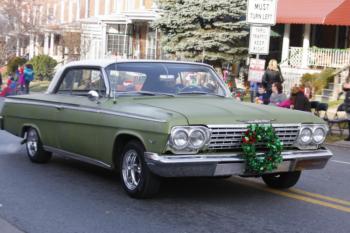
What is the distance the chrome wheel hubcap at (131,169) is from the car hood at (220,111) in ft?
2.01

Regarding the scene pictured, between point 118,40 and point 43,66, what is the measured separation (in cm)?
495

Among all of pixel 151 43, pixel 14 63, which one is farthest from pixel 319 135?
pixel 14 63

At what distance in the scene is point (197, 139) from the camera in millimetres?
6652

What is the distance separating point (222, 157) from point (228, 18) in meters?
21.4

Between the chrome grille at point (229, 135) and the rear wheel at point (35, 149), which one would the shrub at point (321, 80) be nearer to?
the rear wheel at point (35, 149)

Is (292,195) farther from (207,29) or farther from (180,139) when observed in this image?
(207,29)

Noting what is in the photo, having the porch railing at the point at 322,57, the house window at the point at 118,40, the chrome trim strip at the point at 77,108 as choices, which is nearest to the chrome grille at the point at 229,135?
the chrome trim strip at the point at 77,108

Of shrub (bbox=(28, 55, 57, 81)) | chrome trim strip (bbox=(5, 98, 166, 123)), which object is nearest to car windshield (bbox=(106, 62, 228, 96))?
chrome trim strip (bbox=(5, 98, 166, 123))

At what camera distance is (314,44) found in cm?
2977

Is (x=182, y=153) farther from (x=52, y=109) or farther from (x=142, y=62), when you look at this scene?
(x=52, y=109)

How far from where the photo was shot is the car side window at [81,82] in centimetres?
829

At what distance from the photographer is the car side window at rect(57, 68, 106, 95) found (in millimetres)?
8289

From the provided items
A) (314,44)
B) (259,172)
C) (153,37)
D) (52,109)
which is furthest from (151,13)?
(259,172)

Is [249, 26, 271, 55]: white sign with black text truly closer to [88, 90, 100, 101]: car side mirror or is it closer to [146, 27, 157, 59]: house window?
[88, 90, 100, 101]: car side mirror
